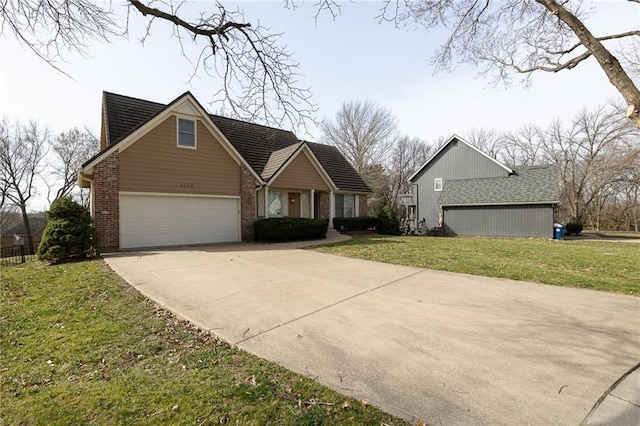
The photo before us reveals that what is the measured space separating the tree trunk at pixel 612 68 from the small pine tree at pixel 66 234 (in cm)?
1347

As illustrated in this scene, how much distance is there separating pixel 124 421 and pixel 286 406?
1.19 metres

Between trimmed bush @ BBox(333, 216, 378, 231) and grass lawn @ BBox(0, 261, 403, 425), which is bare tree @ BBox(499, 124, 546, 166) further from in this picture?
grass lawn @ BBox(0, 261, 403, 425)

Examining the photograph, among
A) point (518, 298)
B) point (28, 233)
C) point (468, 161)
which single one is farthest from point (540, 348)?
point (28, 233)

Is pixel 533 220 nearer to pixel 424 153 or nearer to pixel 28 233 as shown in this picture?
pixel 424 153

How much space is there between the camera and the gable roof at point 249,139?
12.4 meters

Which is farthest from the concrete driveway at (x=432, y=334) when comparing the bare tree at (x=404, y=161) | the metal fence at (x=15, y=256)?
the bare tree at (x=404, y=161)

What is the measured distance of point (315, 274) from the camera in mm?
7039

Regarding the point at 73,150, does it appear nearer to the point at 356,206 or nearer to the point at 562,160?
the point at 356,206

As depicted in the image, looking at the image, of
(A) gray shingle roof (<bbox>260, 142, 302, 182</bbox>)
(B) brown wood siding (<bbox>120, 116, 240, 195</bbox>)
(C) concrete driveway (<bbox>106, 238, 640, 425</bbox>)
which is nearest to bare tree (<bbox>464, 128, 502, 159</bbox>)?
(A) gray shingle roof (<bbox>260, 142, 302, 182</bbox>)

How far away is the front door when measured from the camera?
17875 millimetres

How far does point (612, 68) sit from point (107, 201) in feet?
46.3

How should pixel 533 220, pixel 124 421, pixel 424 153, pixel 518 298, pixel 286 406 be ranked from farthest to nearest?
pixel 424 153
pixel 533 220
pixel 518 298
pixel 286 406
pixel 124 421

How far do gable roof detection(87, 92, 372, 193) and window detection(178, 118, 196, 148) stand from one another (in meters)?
0.84

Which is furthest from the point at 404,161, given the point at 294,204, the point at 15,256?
the point at 15,256
